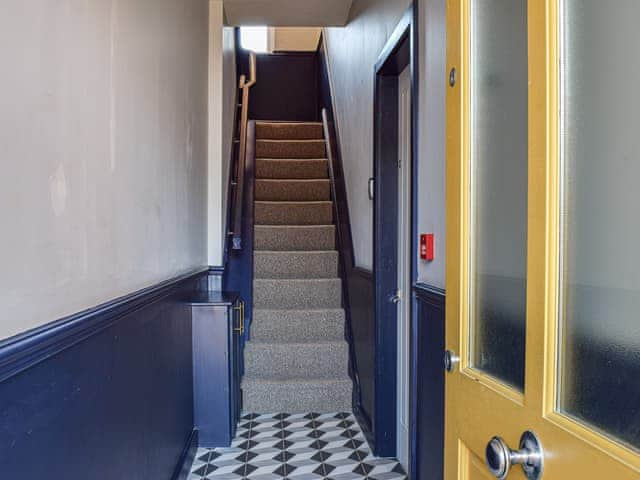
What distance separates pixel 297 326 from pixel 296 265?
26.4 inches

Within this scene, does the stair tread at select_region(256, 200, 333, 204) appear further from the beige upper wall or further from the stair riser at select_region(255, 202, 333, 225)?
the beige upper wall

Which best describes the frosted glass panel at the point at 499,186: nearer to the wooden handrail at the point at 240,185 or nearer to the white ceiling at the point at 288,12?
the wooden handrail at the point at 240,185

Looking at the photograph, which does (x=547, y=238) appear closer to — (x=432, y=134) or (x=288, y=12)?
(x=432, y=134)

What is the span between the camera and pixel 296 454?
3.03 metres

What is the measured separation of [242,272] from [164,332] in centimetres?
219

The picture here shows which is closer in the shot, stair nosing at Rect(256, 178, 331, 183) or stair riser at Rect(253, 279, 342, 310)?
stair riser at Rect(253, 279, 342, 310)

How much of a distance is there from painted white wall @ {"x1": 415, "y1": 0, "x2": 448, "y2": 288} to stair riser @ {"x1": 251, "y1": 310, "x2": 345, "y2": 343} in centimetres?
212

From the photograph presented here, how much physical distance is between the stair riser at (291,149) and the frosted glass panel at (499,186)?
499 cm

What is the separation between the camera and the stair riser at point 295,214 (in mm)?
5238

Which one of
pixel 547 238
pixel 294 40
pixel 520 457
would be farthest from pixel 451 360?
pixel 294 40

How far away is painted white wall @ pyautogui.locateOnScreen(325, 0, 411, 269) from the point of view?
9.70 feet

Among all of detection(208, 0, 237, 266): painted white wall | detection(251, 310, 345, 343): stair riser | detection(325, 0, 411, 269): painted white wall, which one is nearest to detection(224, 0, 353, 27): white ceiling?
detection(325, 0, 411, 269): painted white wall

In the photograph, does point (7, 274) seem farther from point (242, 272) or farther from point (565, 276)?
point (242, 272)

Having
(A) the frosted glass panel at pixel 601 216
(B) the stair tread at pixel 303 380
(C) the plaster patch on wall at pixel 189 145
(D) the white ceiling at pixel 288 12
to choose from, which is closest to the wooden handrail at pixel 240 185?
(B) the stair tread at pixel 303 380
